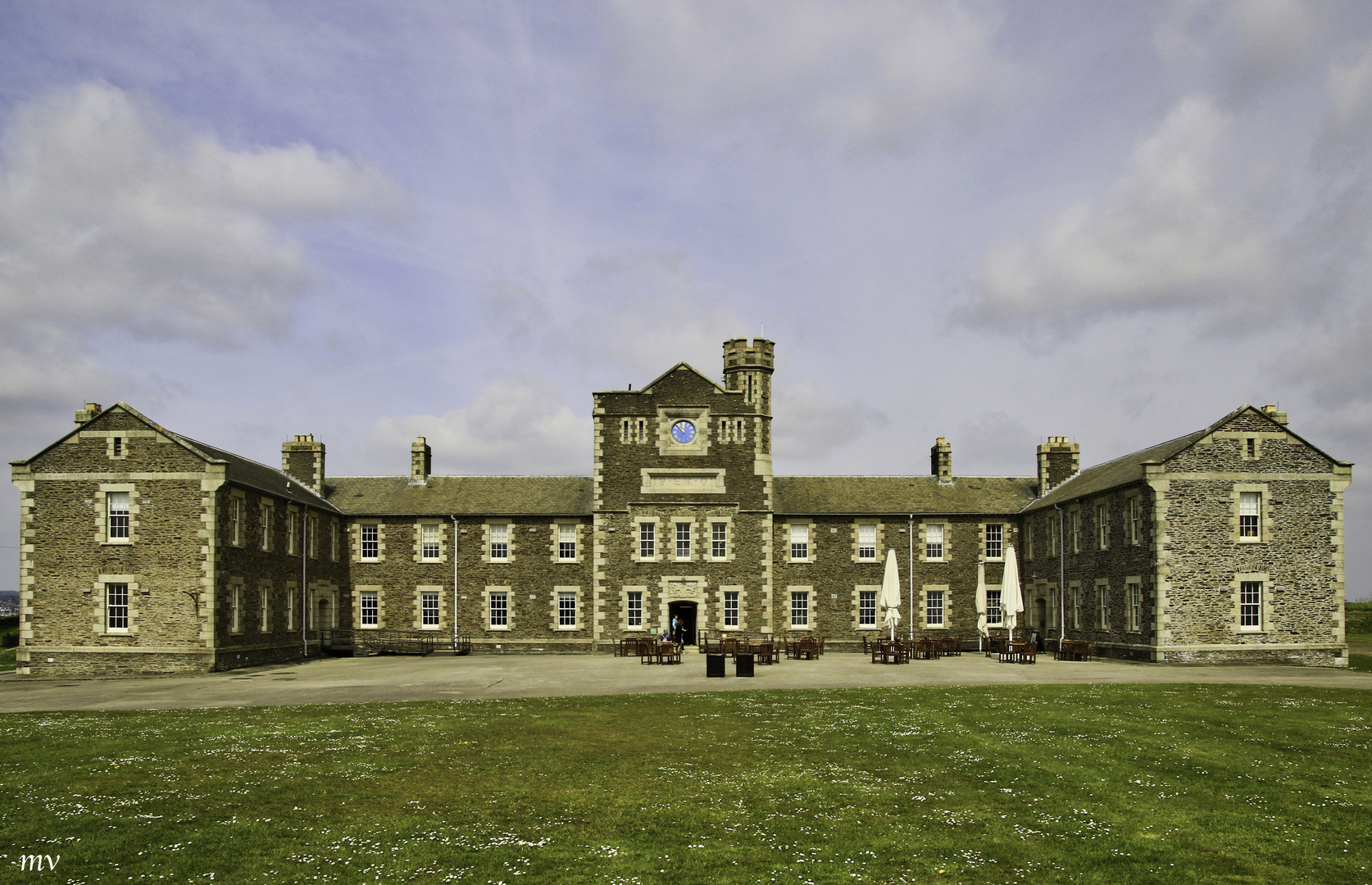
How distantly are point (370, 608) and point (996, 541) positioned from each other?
2835cm

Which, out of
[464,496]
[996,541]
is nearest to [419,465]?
[464,496]

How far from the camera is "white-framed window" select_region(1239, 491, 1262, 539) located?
34.2 m

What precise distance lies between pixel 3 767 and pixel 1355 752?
2026cm

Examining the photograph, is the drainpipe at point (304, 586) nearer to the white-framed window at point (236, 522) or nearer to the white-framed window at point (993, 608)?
the white-framed window at point (236, 522)

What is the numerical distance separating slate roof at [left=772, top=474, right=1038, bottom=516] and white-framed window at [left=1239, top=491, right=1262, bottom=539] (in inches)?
477

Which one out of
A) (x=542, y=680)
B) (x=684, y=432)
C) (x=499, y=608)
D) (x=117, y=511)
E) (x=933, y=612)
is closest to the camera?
(x=542, y=680)

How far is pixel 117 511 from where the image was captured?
33.3 metres

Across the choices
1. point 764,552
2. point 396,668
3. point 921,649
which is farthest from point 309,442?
point 921,649

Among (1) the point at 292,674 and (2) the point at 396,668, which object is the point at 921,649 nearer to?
(2) the point at 396,668

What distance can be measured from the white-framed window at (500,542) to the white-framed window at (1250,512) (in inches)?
1130

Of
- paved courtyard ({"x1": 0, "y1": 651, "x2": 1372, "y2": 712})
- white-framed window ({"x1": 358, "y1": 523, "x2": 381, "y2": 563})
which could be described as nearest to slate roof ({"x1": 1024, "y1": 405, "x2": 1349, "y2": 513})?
paved courtyard ({"x1": 0, "y1": 651, "x2": 1372, "y2": 712})

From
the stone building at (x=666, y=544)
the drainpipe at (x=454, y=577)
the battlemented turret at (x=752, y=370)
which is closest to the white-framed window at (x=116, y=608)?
the stone building at (x=666, y=544)

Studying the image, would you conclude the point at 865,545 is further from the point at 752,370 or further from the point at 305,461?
the point at 305,461

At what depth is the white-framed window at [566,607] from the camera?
43.7m
